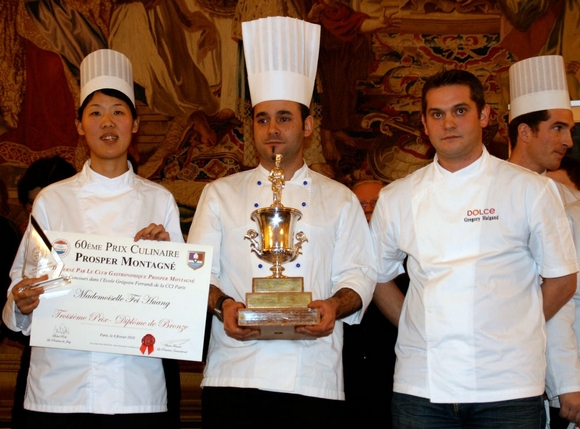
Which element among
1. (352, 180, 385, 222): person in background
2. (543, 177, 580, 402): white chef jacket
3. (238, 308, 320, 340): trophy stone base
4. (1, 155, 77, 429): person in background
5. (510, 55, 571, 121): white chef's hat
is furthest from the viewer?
(352, 180, 385, 222): person in background

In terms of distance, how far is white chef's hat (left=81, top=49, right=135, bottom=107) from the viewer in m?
3.94

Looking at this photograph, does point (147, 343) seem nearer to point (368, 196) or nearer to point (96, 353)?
point (96, 353)

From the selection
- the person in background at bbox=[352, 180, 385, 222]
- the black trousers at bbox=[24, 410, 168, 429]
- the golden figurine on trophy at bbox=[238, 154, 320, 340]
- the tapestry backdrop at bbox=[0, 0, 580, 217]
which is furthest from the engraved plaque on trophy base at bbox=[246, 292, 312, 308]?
the tapestry backdrop at bbox=[0, 0, 580, 217]

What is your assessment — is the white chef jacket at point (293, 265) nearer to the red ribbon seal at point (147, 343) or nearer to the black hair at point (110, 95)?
the red ribbon seal at point (147, 343)

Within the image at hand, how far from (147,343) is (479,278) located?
56.0 inches

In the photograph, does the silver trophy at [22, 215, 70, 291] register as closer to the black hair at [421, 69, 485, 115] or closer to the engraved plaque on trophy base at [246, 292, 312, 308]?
the engraved plaque on trophy base at [246, 292, 312, 308]

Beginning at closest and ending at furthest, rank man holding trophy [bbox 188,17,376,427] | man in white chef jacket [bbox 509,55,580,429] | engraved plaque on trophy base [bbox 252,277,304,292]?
1. engraved plaque on trophy base [bbox 252,277,304,292]
2. man holding trophy [bbox 188,17,376,427]
3. man in white chef jacket [bbox 509,55,580,429]

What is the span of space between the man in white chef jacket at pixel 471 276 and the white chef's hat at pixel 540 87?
3.66ft

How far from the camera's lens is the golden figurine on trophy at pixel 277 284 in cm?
308

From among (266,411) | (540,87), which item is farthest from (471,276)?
(540,87)

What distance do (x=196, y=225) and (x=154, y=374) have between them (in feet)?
2.35

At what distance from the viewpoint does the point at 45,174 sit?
19.6ft

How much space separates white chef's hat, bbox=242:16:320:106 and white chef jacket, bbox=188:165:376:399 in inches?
15.7

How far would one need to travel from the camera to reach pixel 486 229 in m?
3.36
